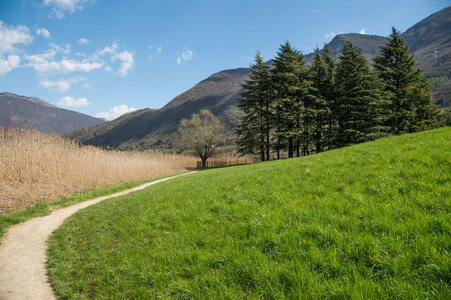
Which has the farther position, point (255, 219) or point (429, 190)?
point (255, 219)

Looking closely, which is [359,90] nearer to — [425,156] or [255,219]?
[425,156]

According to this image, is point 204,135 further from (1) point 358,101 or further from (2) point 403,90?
(2) point 403,90

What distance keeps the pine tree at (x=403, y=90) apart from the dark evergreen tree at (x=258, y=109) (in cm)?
1463

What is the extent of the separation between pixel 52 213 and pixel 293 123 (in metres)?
27.6

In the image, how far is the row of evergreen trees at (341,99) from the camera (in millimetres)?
23438

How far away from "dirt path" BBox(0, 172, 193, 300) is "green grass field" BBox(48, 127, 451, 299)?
24 cm

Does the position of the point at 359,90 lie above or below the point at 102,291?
above

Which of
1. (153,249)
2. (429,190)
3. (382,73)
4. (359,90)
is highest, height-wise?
(382,73)

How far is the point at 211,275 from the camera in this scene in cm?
273

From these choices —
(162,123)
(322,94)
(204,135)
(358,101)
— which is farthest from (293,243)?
(162,123)

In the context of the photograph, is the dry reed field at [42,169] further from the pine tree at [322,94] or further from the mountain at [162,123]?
the mountain at [162,123]

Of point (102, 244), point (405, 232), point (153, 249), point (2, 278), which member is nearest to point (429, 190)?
point (405, 232)

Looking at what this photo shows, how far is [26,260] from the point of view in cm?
488

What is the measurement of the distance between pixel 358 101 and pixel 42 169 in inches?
1210
